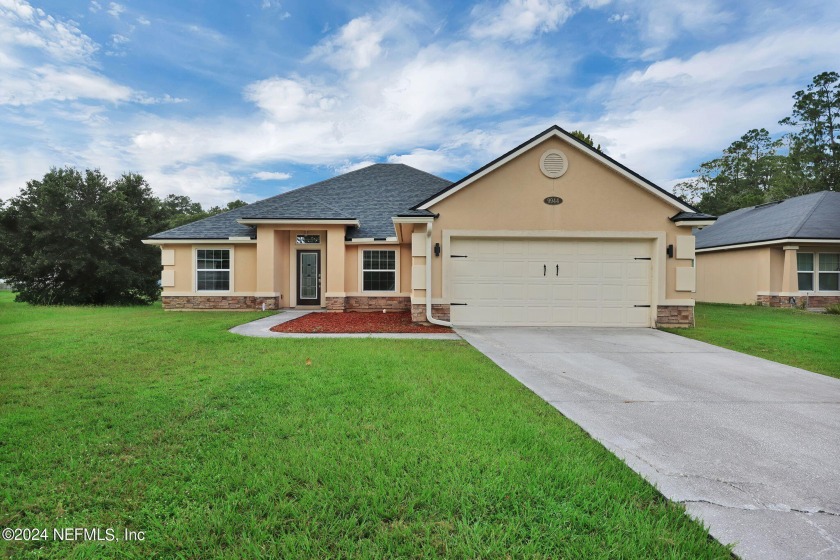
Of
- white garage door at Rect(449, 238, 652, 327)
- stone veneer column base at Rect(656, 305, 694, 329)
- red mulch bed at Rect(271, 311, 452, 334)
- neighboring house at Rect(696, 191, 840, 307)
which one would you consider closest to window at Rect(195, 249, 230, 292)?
red mulch bed at Rect(271, 311, 452, 334)

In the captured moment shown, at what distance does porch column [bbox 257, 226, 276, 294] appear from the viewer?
492 inches

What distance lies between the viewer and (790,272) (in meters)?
14.7

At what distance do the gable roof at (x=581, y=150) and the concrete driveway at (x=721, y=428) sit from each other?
4.20m

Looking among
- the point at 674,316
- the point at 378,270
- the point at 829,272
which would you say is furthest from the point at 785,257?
the point at 378,270

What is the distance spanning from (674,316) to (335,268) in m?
9.85

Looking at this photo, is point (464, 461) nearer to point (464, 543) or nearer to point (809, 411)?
point (464, 543)

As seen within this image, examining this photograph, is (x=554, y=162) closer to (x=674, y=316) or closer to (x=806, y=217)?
(x=674, y=316)

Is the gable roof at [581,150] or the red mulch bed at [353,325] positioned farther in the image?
the gable roof at [581,150]

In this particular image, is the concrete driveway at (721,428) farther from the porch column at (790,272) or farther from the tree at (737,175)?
the tree at (737,175)

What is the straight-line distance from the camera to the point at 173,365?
5.11m

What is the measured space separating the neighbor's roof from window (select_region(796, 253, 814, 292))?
581 inches

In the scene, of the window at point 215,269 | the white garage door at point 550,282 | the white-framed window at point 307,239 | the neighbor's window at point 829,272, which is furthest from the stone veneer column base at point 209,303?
the neighbor's window at point 829,272

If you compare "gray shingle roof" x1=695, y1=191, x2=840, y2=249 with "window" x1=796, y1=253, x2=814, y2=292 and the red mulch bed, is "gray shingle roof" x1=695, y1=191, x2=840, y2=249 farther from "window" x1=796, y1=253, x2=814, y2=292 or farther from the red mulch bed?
the red mulch bed

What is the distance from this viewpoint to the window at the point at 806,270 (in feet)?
49.1
